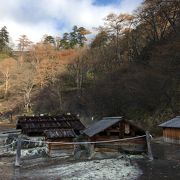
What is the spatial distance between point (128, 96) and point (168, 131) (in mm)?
15510

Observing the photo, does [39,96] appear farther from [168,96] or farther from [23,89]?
[168,96]

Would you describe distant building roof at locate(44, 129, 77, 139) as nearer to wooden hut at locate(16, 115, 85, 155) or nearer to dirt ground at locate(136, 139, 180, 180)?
wooden hut at locate(16, 115, 85, 155)

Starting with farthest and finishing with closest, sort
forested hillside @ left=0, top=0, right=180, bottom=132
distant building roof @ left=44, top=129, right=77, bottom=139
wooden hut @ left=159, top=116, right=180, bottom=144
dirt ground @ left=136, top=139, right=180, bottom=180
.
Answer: forested hillside @ left=0, top=0, right=180, bottom=132 < wooden hut @ left=159, top=116, right=180, bottom=144 < distant building roof @ left=44, top=129, right=77, bottom=139 < dirt ground @ left=136, top=139, right=180, bottom=180

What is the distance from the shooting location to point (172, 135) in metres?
25.0

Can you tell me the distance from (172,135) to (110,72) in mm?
28200

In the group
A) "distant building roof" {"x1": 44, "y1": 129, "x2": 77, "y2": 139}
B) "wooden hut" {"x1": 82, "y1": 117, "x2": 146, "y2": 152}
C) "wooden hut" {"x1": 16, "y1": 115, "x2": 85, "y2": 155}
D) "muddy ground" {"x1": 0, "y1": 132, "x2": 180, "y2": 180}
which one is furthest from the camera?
"wooden hut" {"x1": 16, "y1": 115, "x2": 85, "y2": 155}

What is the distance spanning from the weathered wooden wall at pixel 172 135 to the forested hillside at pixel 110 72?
6.92m

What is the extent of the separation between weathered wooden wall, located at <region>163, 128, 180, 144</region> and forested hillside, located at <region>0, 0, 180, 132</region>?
6.92m

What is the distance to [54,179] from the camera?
1487 centimetres

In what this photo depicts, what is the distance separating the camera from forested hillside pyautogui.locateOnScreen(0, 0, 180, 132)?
37094 millimetres

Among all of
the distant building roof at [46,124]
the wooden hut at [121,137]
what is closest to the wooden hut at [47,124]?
the distant building roof at [46,124]

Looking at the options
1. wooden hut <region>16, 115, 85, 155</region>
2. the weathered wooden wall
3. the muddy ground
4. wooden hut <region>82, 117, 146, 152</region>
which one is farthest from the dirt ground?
wooden hut <region>16, 115, 85, 155</region>

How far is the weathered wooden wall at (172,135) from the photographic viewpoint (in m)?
24.2

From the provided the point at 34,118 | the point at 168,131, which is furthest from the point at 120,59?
the point at 168,131
